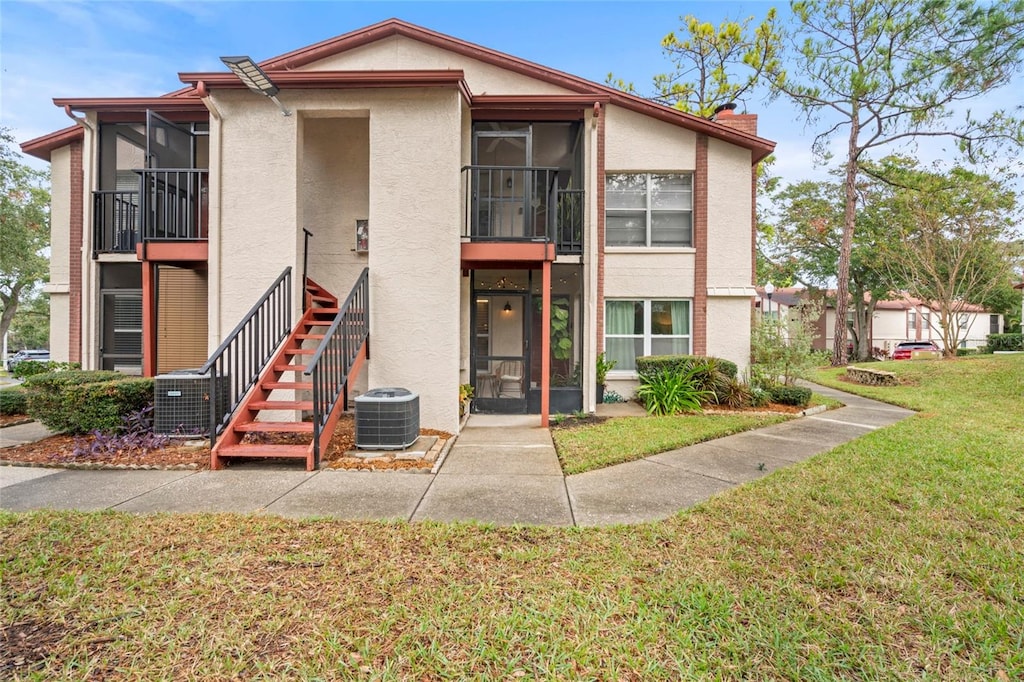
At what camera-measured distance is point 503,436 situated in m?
6.60

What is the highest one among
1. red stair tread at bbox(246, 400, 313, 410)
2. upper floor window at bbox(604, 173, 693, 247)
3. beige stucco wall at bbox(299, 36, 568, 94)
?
beige stucco wall at bbox(299, 36, 568, 94)

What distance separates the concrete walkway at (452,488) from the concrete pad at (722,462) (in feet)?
0.04

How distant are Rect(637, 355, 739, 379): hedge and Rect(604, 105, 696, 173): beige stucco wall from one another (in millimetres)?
4517

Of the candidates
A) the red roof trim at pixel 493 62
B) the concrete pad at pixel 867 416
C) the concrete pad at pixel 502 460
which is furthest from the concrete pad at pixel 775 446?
the red roof trim at pixel 493 62

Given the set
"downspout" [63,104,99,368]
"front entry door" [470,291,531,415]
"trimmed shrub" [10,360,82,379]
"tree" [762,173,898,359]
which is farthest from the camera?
"tree" [762,173,898,359]

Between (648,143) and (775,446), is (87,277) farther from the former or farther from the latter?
(775,446)

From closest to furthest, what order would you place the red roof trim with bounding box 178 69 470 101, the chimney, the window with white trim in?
the red roof trim with bounding box 178 69 470 101, the window with white trim, the chimney

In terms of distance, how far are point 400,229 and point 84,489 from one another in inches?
188

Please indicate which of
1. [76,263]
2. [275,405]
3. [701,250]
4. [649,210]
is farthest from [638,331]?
[76,263]

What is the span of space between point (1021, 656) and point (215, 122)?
10068mm

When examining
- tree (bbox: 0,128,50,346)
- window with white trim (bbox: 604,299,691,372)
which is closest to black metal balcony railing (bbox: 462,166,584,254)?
window with white trim (bbox: 604,299,691,372)

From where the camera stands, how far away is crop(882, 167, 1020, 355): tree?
17141mm

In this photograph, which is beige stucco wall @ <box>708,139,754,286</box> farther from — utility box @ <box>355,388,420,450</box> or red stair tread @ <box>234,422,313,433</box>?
red stair tread @ <box>234,422,313,433</box>

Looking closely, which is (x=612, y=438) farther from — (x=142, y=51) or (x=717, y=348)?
(x=142, y=51)
